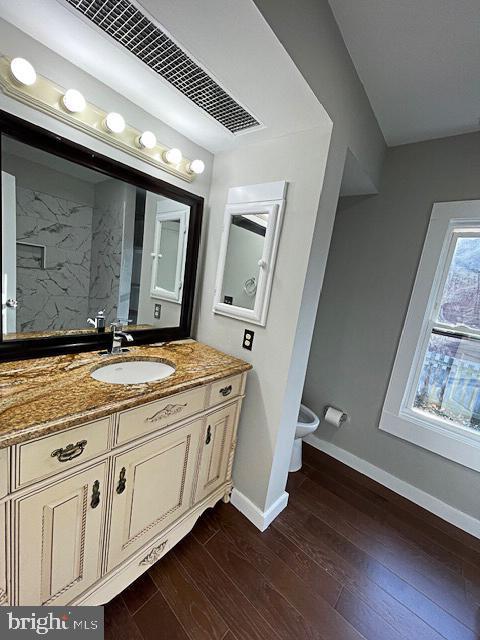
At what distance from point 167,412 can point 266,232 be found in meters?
1.03

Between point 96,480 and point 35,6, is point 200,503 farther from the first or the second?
point 35,6

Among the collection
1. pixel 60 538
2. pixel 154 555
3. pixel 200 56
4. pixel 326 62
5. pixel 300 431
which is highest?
pixel 326 62

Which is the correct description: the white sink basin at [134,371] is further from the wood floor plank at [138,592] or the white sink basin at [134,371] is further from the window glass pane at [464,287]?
the window glass pane at [464,287]

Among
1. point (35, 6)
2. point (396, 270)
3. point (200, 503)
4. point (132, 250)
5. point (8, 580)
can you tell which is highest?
point (35, 6)

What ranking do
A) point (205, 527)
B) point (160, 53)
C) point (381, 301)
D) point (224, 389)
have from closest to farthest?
1. point (160, 53)
2. point (224, 389)
3. point (205, 527)
4. point (381, 301)

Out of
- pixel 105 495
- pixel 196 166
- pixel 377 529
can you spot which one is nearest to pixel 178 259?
pixel 196 166

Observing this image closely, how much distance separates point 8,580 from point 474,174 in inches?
111

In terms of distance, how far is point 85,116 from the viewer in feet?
3.77

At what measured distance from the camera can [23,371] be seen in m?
1.02

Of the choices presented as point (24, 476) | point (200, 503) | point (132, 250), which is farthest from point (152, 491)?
point (132, 250)

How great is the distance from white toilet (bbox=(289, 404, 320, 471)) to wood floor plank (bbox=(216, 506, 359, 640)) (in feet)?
2.07

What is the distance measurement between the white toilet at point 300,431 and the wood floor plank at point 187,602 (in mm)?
1036

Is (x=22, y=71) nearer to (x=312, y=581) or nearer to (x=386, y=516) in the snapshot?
(x=312, y=581)

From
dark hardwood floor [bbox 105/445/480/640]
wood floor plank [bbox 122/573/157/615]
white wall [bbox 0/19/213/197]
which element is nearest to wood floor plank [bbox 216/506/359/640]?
dark hardwood floor [bbox 105/445/480/640]
